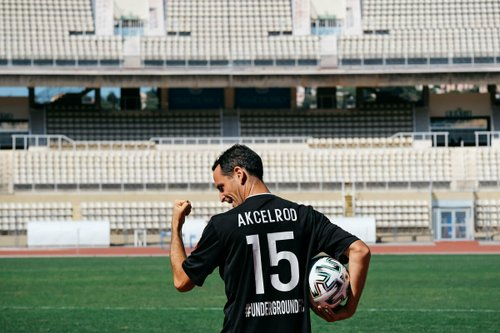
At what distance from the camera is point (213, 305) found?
15766mm

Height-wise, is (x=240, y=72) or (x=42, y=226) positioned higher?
(x=240, y=72)

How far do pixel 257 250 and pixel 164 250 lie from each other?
98.2 ft

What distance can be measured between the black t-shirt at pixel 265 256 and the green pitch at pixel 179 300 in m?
7.56

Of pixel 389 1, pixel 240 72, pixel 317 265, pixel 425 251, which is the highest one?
pixel 389 1

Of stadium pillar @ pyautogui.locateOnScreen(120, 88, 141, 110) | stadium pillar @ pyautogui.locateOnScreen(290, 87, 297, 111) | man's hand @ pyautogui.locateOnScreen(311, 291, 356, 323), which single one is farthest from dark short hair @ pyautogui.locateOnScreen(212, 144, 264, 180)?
stadium pillar @ pyautogui.locateOnScreen(290, 87, 297, 111)

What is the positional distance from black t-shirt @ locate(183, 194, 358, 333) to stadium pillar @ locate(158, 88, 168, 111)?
39.4m

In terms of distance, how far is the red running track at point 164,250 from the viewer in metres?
32.3

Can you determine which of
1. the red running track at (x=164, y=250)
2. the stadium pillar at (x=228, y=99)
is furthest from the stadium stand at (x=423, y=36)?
the red running track at (x=164, y=250)

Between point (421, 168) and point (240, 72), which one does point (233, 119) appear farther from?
point (421, 168)

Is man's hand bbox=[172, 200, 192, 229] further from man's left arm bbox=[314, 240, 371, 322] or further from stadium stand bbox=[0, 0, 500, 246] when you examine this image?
stadium stand bbox=[0, 0, 500, 246]

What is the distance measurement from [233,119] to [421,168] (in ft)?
27.3

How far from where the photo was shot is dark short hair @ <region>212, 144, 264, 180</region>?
4934 millimetres

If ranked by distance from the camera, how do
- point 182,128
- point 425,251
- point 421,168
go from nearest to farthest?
point 425,251, point 421,168, point 182,128

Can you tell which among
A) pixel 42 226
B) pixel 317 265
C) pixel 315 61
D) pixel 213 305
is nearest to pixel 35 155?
pixel 42 226
